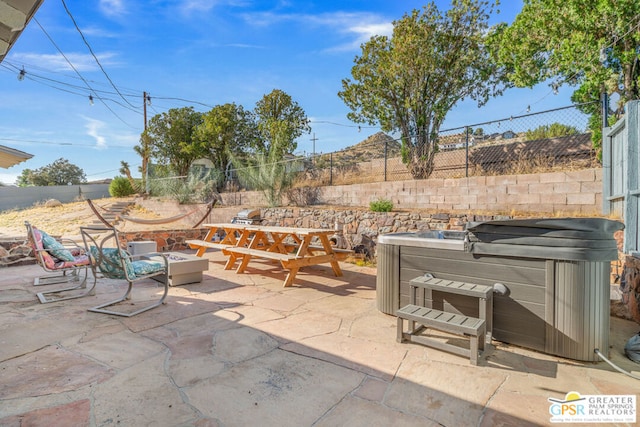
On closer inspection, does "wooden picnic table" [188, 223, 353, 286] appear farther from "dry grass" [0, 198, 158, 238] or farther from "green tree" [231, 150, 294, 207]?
"dry grass" [0, 198, 158, 238]

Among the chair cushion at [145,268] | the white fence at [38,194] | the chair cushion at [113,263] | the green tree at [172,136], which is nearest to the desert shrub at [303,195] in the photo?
the chair cushion at [145,268]

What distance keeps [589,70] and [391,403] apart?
27.7 feet

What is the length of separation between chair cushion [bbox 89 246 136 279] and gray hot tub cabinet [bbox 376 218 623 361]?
9.14ft

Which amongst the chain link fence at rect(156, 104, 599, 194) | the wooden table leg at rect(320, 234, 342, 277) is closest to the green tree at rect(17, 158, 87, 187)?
the chain link fence at rect(156, 104, 599, 194)

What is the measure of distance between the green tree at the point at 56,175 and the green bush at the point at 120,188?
19.8 meters

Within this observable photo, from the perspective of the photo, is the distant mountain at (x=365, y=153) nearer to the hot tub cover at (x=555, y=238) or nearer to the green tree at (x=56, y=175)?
the hot tub cover at (x=555, y=238)

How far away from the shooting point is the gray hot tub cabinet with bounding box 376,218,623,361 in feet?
6.68

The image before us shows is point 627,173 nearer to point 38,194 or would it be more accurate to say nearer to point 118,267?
point 118,267

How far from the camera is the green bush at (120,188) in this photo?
16125 millimetres

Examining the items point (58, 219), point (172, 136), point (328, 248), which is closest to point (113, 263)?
point (328, 248)

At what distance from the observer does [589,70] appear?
→ 265 inches

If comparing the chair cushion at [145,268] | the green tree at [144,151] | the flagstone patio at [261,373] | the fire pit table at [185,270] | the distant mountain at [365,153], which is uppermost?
the green tree at [144,151]

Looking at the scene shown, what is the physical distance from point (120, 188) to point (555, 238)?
1841 centimetres

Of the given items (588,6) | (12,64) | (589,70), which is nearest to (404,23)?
(588,6)
